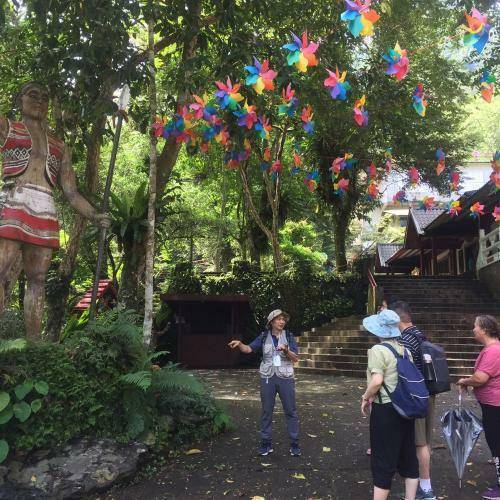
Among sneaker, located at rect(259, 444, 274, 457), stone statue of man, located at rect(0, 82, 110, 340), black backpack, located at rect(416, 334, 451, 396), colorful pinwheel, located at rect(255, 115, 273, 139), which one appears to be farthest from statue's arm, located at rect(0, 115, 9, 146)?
black backpack, located at rect(416, 334, 451, 396)

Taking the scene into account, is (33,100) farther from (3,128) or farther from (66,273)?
(66,273)

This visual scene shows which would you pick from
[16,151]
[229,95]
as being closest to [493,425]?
[229,95]

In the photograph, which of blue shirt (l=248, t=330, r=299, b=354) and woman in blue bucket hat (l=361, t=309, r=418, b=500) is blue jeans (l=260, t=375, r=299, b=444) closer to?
blue shirt (l=248, t=330, r=299, b=354)

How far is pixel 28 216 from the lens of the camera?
477 cm

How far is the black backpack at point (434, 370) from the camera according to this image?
154 inches

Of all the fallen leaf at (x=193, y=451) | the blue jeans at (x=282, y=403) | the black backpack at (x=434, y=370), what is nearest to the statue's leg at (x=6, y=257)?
the fallen leaf at (x=193, y=451)

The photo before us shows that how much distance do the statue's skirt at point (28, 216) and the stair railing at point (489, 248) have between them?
14476mm

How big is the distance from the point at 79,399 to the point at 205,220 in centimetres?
1236

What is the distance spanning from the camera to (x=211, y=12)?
8859 millimetres

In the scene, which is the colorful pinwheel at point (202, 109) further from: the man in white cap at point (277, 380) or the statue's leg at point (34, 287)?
the man in white cap at point (277, 380)

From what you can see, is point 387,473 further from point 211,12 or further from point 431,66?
point 431,66

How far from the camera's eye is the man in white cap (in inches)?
196

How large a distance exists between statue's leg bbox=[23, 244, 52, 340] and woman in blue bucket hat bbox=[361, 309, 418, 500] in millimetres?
3330

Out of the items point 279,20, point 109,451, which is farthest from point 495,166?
point 109,451
